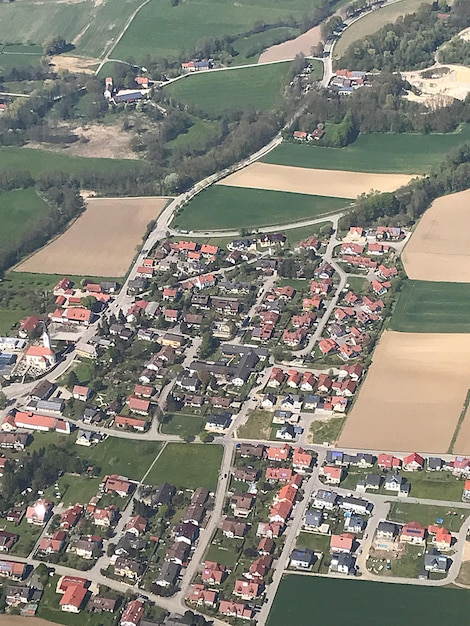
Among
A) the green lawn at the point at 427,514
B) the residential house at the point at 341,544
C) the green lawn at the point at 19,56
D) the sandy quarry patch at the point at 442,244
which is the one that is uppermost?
the sandy quarry patch at the point at 442,244

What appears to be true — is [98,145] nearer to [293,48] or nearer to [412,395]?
[293,48]

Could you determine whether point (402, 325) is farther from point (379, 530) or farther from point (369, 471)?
point (379, 530)

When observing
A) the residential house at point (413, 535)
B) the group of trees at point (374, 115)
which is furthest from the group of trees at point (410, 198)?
the residential house at point (413, 535)

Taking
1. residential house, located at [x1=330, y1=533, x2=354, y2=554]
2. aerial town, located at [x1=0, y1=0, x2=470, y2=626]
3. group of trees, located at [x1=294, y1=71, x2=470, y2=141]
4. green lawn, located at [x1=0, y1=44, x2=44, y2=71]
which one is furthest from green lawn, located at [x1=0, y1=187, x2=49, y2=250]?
residential house, located at [x1=330, y1=533, x2=354, y2=554]

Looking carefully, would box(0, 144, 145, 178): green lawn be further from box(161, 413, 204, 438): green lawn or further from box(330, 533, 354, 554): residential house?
box(330, 533, 354, 554): residential house

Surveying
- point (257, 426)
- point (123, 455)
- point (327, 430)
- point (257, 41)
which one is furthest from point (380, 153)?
point (123, 455)

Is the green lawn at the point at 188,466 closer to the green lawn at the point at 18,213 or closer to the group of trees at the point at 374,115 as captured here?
the green lawn at the point at 18,213
